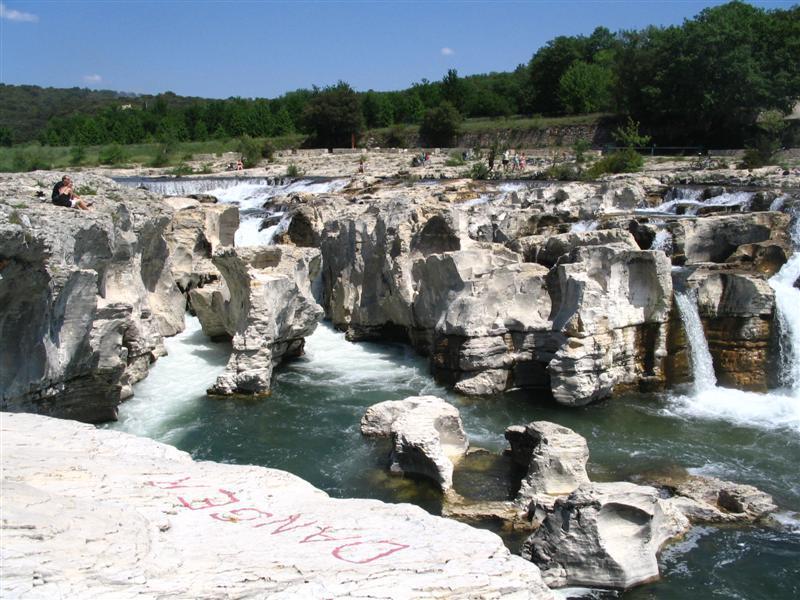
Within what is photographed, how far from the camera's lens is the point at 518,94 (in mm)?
63438

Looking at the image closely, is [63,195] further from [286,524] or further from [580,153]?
[580,153]

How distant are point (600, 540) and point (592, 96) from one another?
5048 centimetres

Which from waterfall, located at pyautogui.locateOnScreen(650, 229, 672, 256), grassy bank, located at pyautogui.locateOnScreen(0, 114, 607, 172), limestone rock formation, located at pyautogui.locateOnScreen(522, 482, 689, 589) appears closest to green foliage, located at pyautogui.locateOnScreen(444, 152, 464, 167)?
grassy bank, located at pyautogui.locateOnScreen(0, 114, 607, 172)

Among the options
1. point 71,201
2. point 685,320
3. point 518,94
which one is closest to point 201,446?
point 71,201

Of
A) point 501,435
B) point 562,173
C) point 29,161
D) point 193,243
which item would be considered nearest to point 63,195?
point 193,243

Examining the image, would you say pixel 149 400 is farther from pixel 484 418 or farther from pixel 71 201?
pixel 484 418

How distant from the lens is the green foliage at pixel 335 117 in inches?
2122

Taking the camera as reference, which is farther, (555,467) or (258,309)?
(258,309)

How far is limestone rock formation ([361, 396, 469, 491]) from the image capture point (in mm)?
11211

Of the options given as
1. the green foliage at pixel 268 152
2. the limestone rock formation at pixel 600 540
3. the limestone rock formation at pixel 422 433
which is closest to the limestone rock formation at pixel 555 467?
the limestone rock formation at pixel 422 433

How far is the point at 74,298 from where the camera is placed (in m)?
12.0

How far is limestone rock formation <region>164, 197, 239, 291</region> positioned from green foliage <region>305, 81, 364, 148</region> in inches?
1344

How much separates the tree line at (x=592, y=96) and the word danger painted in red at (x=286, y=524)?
37.0 metres

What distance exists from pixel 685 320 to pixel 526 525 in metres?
7.93
